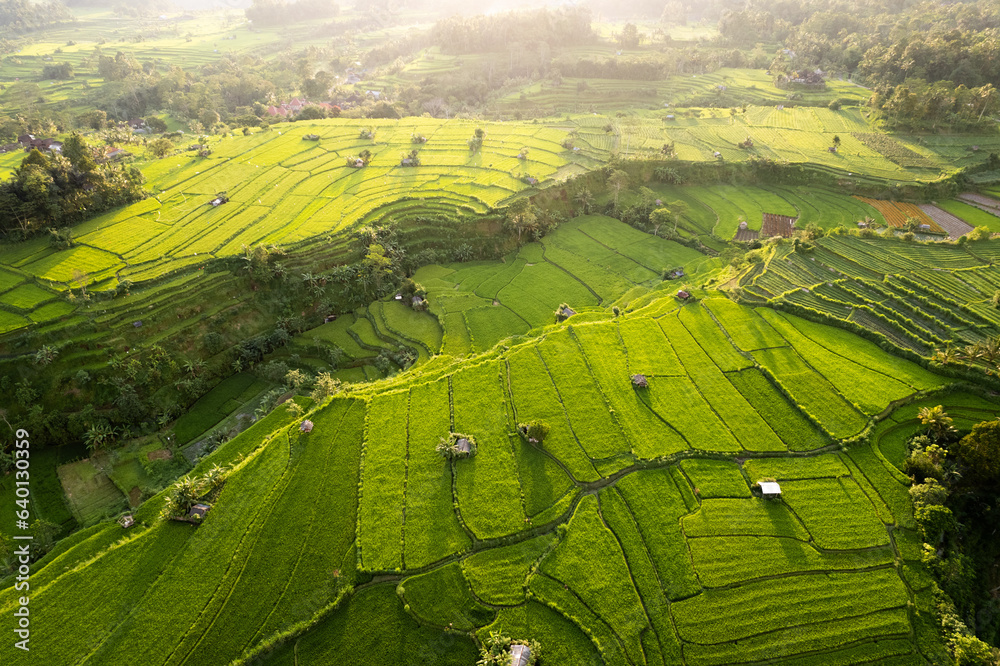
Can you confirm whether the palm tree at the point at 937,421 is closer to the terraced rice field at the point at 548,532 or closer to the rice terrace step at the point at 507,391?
the rice terrace step at the point at 507,391

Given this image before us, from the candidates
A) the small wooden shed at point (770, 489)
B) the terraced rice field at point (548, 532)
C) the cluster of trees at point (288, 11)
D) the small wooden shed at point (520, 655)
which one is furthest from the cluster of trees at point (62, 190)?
the cluster of trees at point (288, 11)

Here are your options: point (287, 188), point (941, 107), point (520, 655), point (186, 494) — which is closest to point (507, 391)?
point (520, 655)

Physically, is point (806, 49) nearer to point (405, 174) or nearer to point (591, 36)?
point (591, 36)

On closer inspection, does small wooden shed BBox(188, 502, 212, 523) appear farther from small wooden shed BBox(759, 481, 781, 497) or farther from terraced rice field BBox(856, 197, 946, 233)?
terraced rice field BBox(856, 197, 946, 233)

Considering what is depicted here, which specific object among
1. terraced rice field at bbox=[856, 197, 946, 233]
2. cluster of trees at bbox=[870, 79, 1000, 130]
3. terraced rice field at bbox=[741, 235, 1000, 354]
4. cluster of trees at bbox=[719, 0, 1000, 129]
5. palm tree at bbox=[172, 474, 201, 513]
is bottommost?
palm tree at bbox=[172, 474, 201, 513]

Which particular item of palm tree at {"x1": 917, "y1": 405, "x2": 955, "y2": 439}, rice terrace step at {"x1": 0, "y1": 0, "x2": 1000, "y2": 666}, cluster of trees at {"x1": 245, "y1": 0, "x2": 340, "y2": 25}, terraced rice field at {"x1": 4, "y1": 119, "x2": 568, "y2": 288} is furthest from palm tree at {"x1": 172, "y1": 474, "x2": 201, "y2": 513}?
cluster of trees at {"x1": 245, "y1": 0, "x2": 340, "y2": 25}

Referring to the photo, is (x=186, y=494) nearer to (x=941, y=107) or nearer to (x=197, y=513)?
(x=197, y=513)
